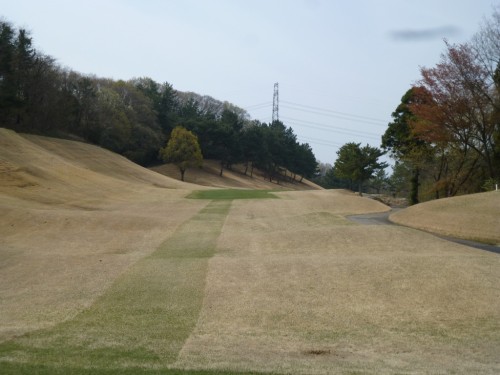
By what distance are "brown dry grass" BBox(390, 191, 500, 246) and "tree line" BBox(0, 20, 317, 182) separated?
149 feet

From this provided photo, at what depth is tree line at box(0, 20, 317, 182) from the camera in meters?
64.0

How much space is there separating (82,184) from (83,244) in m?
24.3

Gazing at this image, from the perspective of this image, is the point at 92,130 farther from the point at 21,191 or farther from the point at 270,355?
the point at 270,355

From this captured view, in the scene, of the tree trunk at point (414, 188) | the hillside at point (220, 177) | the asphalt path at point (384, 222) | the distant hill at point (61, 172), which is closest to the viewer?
the asphalt path at point (384, 222)

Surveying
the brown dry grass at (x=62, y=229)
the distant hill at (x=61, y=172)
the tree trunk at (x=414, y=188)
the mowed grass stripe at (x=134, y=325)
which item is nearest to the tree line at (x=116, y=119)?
the distant hill at (x=61, y=172)

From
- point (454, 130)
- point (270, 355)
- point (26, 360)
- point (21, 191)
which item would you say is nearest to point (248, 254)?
point (270, 355)

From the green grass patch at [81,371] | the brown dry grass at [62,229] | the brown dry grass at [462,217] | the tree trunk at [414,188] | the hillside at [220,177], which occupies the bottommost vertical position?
the brown dry grass at [62,229]

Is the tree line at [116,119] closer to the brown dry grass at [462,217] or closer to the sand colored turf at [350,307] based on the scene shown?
the brown dry grass at [462,217]

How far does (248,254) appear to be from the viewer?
20.9 metres

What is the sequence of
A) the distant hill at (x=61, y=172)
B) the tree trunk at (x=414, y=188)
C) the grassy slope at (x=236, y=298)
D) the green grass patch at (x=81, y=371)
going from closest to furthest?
the green grass patch at (x=81, y=371) → the grassy slope at (x=236, y=298) → the distant hill at (x=61, y=172) → the tree trunk at (x=414, y=188)

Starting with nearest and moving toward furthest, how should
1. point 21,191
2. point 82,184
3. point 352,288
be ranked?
point 352,288, point 21,191, point 82,184

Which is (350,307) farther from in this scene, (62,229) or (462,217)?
(462,217)

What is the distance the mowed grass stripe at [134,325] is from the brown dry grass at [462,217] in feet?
50.5

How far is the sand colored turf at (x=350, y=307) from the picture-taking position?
8.95m
